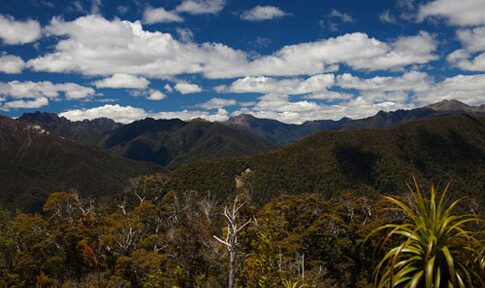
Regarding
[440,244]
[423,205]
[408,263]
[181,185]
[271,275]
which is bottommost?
[181,185]

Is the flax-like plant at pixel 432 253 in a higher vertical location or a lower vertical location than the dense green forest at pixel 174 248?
higher

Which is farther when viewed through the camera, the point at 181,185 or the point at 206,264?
the point at 181,185

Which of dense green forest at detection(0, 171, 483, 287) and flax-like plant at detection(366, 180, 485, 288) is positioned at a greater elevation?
flax-like plant at detection(366, 180, 485, 288)

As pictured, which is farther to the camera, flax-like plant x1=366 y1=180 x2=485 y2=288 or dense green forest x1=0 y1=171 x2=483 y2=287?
dense green forest x1=0 y1=171 x2=483 y2=287

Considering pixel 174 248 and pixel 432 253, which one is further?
pixel 174 248

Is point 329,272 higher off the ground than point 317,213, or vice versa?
point 317,213

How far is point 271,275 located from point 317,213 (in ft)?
135

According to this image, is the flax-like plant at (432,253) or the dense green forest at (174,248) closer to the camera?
the flax-like plant at (432,253)

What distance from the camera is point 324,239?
55.2 metres

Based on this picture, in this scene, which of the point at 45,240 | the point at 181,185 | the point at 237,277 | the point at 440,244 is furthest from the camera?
the point at 181,185

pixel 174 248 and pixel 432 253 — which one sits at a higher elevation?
pixel 432 253

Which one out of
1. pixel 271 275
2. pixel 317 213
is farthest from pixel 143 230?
pixel 271 275

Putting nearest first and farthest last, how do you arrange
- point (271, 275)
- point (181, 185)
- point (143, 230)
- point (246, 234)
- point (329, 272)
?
point (271, 275)
point (246, 234)
point (329, 272)
point (143, 230)
point (181, 185)

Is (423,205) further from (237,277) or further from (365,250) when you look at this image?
(365,250)
